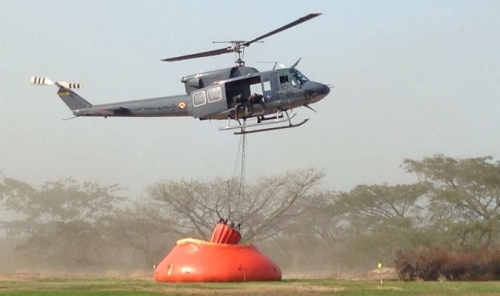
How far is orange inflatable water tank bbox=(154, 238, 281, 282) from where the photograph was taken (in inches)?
1262

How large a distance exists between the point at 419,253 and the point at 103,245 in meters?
32.1

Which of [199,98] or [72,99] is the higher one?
[72,99]

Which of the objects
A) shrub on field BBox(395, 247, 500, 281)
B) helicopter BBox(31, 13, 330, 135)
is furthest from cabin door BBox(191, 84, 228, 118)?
shrub on field BBox(395, 247, 500, 281)

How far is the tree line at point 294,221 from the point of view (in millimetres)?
58156

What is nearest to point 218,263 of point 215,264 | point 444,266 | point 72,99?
point 215,264

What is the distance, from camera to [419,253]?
121ft

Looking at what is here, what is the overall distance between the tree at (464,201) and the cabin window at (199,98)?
26.2m

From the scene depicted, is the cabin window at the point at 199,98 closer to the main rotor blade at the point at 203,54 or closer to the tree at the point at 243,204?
the main rotor blade at the point at 203,54

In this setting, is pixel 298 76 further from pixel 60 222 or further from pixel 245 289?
pixel 60 222

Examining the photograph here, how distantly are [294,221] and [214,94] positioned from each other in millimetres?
28699

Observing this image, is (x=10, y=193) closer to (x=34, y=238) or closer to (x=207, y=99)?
(x=34, y=238)

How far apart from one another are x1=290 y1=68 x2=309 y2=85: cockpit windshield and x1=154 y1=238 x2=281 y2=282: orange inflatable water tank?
7006mm

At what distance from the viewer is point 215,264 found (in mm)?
32219

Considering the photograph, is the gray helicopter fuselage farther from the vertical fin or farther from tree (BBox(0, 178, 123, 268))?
tree (BBox(0, 178, 123, 268))
